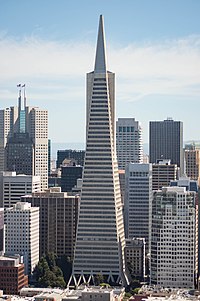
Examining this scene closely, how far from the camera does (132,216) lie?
66.4 metres

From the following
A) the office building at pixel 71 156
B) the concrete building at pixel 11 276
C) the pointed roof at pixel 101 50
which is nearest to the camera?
the concrete building at pixel 11 276

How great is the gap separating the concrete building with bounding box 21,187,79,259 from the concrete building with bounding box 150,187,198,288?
9.90m

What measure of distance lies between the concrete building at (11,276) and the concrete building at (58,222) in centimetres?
1012

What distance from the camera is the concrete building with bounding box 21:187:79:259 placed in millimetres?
62625

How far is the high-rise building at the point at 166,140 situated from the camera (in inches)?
3634

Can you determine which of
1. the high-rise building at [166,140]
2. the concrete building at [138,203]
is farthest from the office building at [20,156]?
the concrete building at [138,203]

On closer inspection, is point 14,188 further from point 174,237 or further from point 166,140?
point 166,140

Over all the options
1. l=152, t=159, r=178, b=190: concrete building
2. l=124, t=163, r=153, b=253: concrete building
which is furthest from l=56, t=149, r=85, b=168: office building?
l=124, t=163, r=153, b=253: concrete building

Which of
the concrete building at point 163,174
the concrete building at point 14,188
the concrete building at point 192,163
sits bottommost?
the concrete building at point 14,188

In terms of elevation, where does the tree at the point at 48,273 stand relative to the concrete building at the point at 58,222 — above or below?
below

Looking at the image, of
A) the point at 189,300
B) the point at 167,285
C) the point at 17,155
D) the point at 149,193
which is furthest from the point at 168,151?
the point at 189,300

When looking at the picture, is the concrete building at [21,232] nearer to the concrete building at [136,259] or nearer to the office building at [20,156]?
the concrete building at [136,259]

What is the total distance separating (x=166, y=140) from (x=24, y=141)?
1401 centimetres

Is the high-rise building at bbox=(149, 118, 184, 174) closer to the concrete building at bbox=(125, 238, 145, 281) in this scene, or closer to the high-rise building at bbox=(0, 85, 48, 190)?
the high-rise building at bbox=(0, 85, 48, 190)
